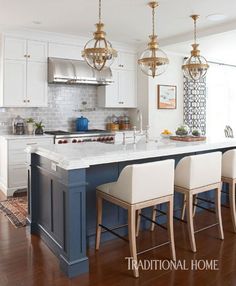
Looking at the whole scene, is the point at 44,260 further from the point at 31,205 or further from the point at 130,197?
the point at 130,197

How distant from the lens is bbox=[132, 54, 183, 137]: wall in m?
6.69

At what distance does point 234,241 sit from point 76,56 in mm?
4307

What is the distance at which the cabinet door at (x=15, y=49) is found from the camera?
5.32 meters

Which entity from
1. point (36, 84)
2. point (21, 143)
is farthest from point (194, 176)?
point (36, 84)

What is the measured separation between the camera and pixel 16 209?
14.3 feet

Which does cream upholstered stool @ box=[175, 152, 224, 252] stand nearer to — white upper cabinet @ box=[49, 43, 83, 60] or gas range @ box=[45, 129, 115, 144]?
gas range @ box=[45, 129, 115, 144]

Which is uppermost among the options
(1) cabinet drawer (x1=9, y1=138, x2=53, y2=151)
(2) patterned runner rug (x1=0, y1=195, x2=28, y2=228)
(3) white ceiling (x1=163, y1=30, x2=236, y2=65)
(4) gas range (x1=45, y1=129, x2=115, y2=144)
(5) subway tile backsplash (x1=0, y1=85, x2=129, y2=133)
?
(3) white ceiling (x1=163, y1=30, x2=236, y2=65)

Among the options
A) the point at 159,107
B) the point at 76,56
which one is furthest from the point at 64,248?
the point at 159,107

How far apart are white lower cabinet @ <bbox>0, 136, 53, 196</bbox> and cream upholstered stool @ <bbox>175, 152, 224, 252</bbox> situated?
2768 millimetres

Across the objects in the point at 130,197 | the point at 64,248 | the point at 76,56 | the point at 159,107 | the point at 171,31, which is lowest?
the point at 64,248

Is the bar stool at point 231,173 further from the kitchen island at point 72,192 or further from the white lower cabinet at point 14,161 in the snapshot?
the white lower cabinet at point 14,161

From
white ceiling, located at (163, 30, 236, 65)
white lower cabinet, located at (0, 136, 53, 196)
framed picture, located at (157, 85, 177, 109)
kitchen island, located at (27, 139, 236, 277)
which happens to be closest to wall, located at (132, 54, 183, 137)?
framed picture, located at (157, 85, 177, 109)

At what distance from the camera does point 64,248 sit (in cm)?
270

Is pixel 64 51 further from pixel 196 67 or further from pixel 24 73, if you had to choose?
pixel 196 67
